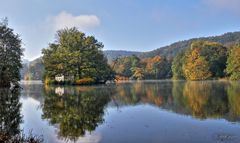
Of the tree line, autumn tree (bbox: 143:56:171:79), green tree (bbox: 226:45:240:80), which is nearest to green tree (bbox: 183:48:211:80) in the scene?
the tree line

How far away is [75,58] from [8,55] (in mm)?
20493

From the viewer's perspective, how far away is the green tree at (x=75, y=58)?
69.7 metres

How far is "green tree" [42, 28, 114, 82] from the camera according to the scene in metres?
69.7

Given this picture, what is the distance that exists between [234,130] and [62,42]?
64.5 meters

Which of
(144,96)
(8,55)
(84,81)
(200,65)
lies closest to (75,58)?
(84,81)

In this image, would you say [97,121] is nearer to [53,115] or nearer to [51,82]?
[53,115]

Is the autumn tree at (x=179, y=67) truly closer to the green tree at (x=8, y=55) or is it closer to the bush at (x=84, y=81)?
the bush at (x=84, y=81)

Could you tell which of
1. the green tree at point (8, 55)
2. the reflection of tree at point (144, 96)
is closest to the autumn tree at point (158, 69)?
the green tree at point (8, 55)

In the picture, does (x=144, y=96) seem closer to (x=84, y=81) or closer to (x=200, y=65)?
(x=84, y=81)

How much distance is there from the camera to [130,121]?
1658 centimetres

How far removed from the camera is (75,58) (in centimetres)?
6912

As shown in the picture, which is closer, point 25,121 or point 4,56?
point 25,121

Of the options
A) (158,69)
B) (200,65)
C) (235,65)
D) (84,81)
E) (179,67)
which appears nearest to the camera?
Answer: (84,81)

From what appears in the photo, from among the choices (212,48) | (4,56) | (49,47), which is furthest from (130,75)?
(4,56)
